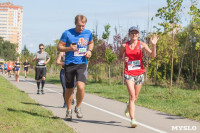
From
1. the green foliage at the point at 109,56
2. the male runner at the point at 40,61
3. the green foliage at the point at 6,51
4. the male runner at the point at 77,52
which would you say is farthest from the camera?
the green foliage at the point at 6,51

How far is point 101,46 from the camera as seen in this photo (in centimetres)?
2698

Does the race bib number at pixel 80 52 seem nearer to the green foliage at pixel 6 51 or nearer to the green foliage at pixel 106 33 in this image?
the green foliage at pixel 106 33

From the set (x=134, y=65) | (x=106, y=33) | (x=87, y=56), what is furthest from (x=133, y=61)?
(x=106, y=33)

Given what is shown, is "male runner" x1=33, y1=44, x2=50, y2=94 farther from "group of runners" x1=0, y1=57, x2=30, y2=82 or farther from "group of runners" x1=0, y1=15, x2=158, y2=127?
"group of runners" x1=0, y1=57, x2=30, y2=82

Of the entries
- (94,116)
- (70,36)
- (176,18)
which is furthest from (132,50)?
(176,18)

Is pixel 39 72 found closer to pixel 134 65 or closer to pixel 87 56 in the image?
pixel 87 56

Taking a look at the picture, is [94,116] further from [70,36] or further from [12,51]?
[12,51]

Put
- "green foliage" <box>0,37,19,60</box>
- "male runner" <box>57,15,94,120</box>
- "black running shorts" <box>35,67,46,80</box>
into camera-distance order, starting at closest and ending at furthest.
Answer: "male runner" <box>57,15,94,120</box> < "black running shorts" <box>35,67,46,80</box> < "green foliage" <box>0,37,19,60</box>

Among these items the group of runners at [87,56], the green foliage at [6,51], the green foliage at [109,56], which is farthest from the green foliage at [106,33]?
the green foliage at [6,51]

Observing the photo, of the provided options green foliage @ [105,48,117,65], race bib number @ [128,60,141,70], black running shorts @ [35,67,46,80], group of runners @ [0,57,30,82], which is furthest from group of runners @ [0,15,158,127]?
group of runners @ [0,57,30,82]

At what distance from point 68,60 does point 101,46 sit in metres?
19.9

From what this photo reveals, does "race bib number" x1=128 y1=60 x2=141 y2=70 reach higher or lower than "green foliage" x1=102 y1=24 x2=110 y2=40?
lower

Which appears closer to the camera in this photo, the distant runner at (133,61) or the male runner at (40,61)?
the distant runner at (133,61)

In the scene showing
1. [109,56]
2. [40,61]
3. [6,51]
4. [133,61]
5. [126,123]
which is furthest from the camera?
[6,51]
